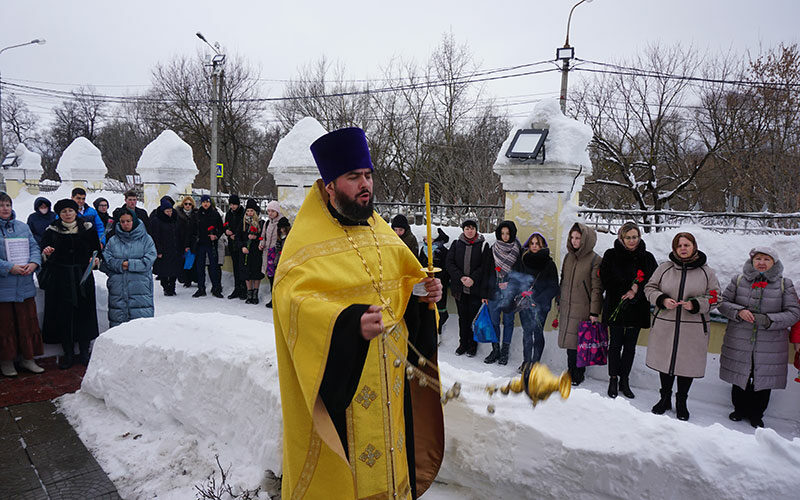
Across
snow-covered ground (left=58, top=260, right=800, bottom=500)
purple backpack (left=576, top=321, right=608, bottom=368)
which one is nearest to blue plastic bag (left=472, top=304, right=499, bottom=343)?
purple backpack (left=576, top=321, right=608, bottom=368)

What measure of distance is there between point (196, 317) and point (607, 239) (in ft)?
16.6

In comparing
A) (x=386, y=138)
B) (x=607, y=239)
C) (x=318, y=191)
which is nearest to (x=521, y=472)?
(x=318, y=191)

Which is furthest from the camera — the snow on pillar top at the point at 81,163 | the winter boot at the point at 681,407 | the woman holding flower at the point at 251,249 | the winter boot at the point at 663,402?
the snow on pillar top at the point at 81,163

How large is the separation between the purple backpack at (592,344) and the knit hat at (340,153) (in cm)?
418

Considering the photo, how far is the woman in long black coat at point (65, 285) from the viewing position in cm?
554

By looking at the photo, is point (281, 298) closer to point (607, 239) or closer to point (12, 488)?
point (12, 488)

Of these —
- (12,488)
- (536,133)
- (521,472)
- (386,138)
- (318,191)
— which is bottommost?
(12,488)

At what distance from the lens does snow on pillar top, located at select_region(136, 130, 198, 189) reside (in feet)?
38.9

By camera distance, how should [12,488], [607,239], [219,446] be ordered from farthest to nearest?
[607,239]
[219,446]
[12,488]

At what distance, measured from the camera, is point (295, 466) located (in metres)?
2.13

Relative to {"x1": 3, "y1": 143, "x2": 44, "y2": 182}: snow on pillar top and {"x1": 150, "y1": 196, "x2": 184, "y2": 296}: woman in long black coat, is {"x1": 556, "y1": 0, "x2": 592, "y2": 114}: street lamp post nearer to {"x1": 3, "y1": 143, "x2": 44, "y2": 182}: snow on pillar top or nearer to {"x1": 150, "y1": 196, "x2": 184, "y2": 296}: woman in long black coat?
{"x1": 150, "y1": 196, "x2": 184, "y2": 296}: woman in long black coat

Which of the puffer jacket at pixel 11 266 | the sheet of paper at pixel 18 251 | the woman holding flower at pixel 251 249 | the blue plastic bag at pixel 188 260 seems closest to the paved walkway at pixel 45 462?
the puffer jacket at pixel 11 266

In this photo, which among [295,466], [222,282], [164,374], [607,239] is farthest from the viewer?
[222,282]

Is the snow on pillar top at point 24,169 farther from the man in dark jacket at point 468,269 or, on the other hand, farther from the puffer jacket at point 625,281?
the puffer jacket at point 625,281
